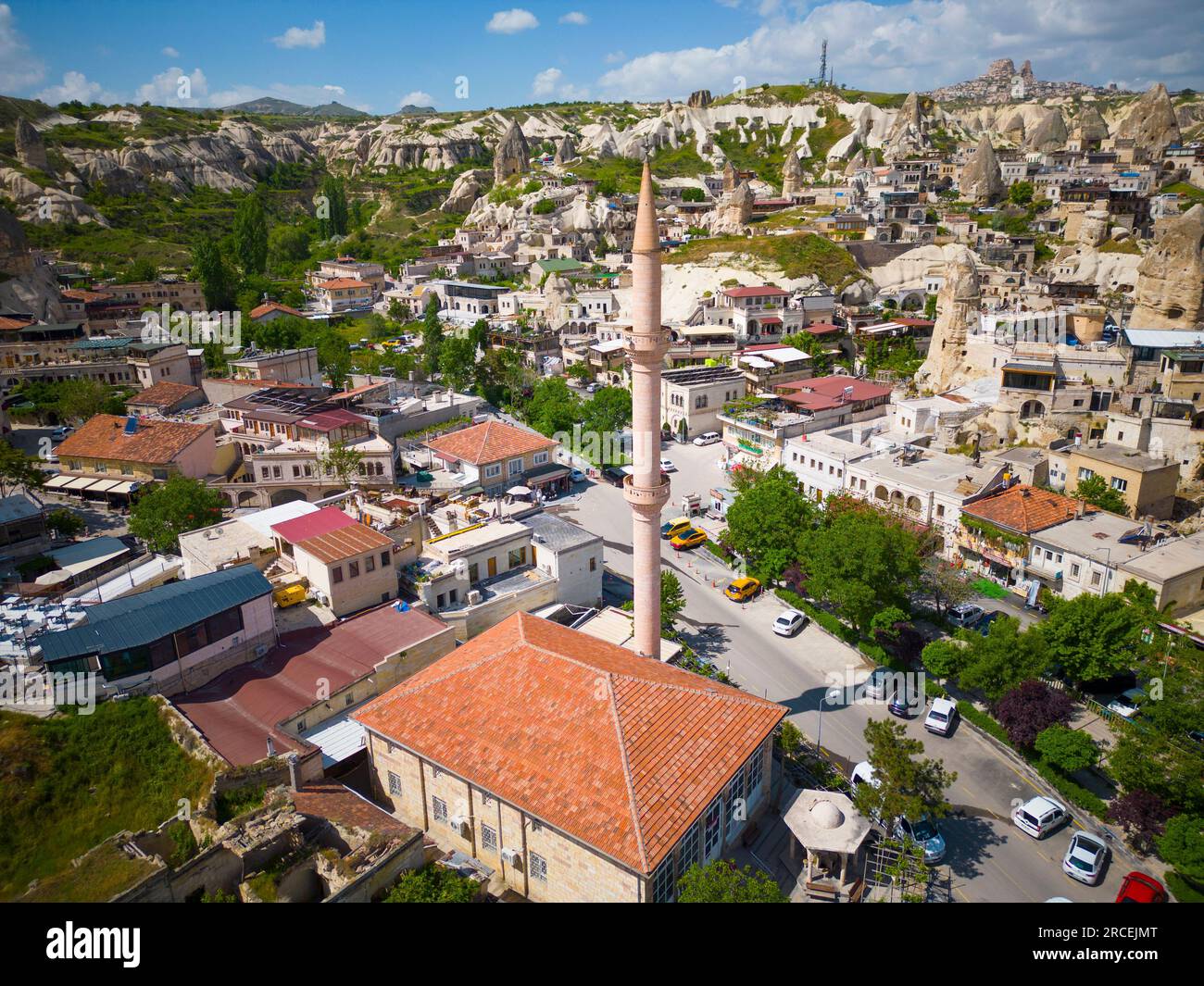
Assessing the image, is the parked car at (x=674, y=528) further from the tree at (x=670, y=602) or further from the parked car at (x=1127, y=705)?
the parked car at (x=1127, y=705)

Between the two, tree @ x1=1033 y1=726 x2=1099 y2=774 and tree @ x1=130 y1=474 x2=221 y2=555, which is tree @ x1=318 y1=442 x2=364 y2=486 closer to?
tree @ x1=130 y1=474 x2=221 y2=555

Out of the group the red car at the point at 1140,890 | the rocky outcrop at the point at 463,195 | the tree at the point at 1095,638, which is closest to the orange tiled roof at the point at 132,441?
the tree at the point at 1095,638

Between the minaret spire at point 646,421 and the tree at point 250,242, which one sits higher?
the tree at point 250,242

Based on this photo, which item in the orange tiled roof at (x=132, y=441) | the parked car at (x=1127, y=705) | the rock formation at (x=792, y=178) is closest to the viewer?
the parked car at (x=1127, y=705)

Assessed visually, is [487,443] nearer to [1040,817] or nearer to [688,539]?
[688,539]

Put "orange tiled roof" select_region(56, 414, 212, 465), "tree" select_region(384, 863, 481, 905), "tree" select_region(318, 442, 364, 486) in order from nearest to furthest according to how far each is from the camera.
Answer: "tree" select_region(384, 863, 481, 905) < "tree" select_region(318, 442, 364, 486) < "orange tiled roof" select_region(56, 414, 212, 465)

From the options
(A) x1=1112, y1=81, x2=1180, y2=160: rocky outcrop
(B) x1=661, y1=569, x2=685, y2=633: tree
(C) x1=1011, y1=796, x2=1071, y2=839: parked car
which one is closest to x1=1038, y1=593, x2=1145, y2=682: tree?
(C) x1=1011, y1=796, x2=1071, y2=839: parked car
